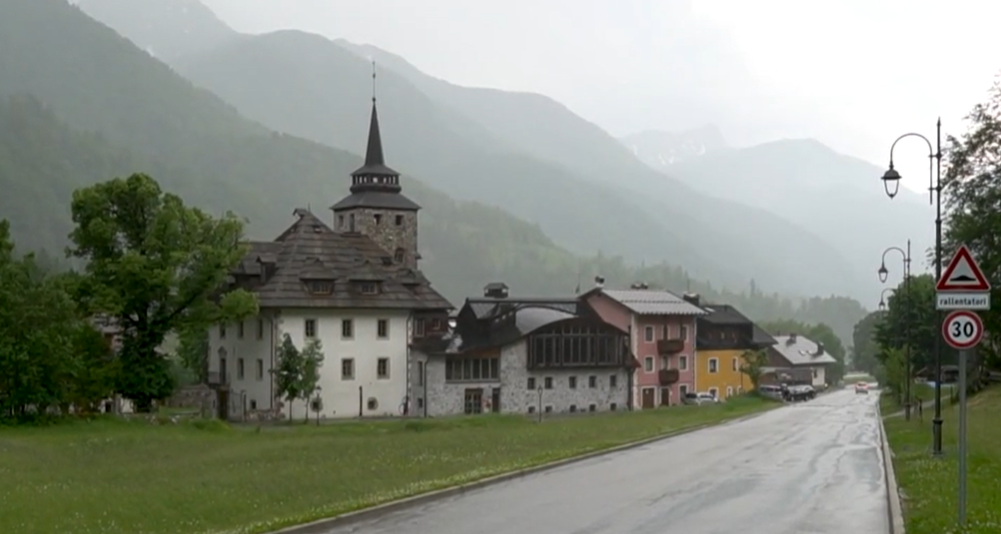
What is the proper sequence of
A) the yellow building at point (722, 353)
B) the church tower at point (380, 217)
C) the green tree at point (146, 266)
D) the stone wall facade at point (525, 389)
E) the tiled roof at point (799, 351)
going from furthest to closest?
1. the tiled roof at point (799, 351)
2. the yellow building at point (722, 353)
3. the church tower at point (380, 217)
4. the stone wall facade at point (525, 389)
5. the green tree at point (146, 266)

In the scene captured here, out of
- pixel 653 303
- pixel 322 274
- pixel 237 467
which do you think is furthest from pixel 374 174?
pixel 237 467

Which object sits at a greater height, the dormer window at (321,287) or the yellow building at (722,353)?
the dormer window at (321,287)

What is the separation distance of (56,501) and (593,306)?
7548 centimetres

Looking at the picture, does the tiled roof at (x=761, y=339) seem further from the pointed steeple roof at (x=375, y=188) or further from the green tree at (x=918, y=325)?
the pointed steeple roof at (x=375, y=188)

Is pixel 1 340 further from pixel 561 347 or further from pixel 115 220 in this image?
pixel 561 347

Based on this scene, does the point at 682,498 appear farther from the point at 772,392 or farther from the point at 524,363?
the point at 772,392

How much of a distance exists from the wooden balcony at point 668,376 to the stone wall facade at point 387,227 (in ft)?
64.3

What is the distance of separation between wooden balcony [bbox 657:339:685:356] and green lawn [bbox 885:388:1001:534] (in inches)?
1914

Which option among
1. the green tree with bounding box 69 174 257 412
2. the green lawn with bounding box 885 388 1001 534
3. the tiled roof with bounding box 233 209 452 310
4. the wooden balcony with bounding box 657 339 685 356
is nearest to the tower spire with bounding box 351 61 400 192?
the tiled roof with bounding box 233 209 452 310

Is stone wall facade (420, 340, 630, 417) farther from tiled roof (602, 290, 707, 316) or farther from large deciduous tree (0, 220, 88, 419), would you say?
large deciduous tree (0, 220, 88, 419)

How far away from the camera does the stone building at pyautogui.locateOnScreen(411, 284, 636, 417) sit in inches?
3024

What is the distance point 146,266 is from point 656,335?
46.5m

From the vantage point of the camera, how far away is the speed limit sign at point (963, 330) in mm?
17406

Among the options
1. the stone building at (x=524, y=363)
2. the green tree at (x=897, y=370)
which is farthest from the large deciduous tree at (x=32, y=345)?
the green tree at (x=897, y=370)
